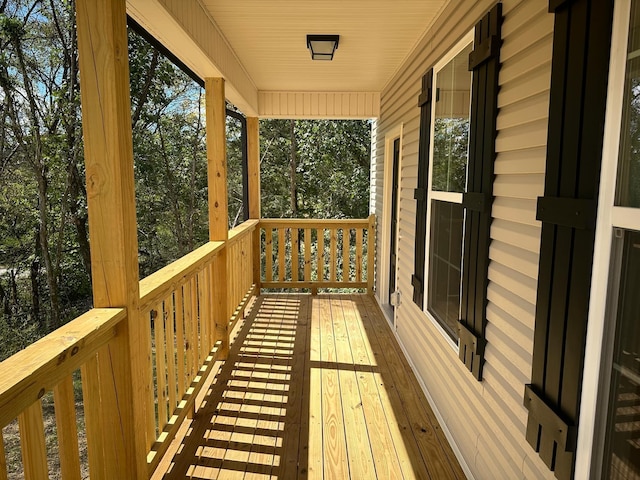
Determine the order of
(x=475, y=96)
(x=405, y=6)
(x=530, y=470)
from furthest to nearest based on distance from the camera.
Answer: (x=405, y=6), (x=475, y=96), (x=530, y=470)

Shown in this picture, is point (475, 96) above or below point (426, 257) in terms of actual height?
above

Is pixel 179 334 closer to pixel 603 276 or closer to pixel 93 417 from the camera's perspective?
pixel 93 417

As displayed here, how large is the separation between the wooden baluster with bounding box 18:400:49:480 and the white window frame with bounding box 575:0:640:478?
61.4 inches

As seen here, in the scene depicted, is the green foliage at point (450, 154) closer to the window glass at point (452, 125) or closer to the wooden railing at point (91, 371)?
the window glass at point (452, 125)

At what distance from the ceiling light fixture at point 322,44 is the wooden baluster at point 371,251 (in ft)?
9.07

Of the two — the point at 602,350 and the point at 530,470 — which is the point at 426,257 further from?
the point at 602,350

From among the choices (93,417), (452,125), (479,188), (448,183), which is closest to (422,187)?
(448,183)

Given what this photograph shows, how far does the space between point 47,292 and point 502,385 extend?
6499 millimetres

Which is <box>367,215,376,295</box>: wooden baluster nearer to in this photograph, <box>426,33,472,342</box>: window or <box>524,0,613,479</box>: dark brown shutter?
<box>426,33,472,342</box>: window

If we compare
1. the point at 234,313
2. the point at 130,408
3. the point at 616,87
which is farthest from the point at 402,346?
the point at 616,87

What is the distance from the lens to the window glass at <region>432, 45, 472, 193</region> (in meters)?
2.38

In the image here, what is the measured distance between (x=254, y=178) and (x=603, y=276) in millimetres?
5003

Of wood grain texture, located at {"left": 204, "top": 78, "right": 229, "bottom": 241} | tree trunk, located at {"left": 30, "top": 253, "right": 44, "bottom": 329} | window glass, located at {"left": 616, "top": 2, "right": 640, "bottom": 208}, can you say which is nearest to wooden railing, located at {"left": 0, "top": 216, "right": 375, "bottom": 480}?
wood grain texture, located at {"left": 204, "top": 78, "right": 229, "bottom": 241}

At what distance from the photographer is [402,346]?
3.97 meters
